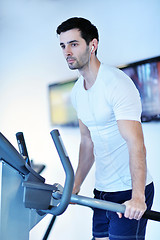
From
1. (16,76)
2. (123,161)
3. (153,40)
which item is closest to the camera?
(123,161)

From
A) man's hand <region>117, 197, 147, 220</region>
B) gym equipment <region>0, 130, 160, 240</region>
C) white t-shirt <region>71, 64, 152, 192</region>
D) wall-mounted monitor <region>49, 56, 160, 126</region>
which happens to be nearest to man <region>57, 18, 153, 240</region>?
white t-shirt <region>71, 64, 152, 192</region>

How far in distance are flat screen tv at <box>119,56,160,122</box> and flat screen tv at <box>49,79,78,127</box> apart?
2.42ft

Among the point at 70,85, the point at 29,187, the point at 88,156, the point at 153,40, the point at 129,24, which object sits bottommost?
the point at 88,156

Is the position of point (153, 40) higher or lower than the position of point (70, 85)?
higher

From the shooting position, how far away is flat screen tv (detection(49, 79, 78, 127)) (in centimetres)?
258

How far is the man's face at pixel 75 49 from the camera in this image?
1340mm

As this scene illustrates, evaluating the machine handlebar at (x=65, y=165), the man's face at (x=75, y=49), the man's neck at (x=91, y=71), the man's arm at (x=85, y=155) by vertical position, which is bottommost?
the man's arm at (x=85, y=155)

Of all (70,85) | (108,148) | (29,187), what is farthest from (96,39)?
(70,85)

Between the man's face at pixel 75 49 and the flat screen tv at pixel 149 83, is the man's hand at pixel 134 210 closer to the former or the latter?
the man's face at pixel 75 49

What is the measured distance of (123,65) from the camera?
2.13 meters

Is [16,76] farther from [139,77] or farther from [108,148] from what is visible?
[108,148]

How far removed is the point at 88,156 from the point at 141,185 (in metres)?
0.55

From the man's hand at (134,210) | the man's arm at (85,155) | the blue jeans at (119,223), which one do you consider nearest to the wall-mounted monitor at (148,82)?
the man's arm at (85,155)

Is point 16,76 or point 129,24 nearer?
point 129,24
